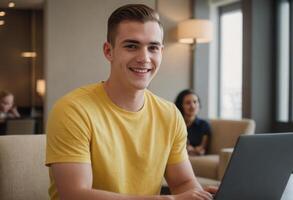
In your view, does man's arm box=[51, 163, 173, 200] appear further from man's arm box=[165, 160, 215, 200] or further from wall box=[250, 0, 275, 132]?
wall box=[250, 0, 275, 132]

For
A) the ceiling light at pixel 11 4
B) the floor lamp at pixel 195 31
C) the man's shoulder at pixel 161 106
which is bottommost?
the man's shoulder at pixel 161 106

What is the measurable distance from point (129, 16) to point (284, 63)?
431cm

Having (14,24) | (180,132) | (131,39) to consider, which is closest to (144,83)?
(131,39)

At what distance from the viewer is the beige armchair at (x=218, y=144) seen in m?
4.00

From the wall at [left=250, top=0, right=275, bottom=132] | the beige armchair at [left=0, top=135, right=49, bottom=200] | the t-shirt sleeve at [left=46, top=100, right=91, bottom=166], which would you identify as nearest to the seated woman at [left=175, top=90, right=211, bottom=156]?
the wall at [left=250, top=0, right=275, bottom=132]

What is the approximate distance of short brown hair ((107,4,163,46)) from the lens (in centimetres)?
136

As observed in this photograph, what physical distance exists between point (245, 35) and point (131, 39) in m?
4.29

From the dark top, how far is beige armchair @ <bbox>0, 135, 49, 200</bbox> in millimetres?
2765

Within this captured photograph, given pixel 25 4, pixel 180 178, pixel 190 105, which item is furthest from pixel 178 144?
pixel 25 4

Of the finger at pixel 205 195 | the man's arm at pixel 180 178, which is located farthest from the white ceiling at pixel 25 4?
the finger at pixel 205 195

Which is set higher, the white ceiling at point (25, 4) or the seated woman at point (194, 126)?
the white ceiling at point (25, 4)

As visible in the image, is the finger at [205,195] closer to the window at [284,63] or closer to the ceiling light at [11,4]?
the window at [284,63]

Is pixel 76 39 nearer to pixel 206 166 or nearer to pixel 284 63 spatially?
pixel 284 63

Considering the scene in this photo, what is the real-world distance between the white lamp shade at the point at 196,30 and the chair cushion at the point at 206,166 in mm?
1876
